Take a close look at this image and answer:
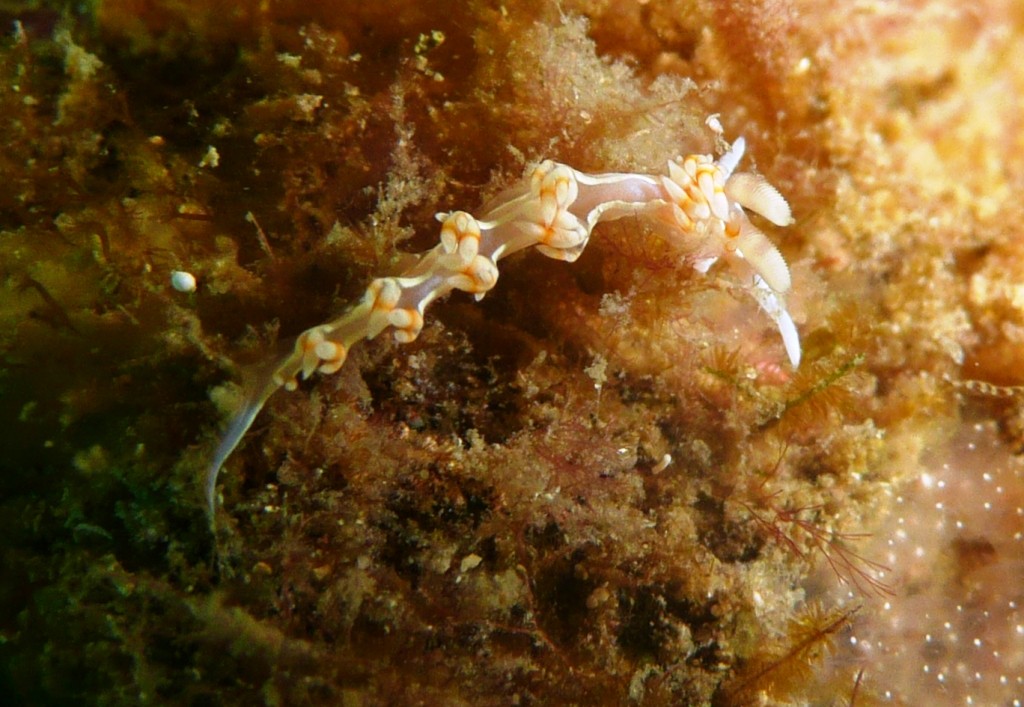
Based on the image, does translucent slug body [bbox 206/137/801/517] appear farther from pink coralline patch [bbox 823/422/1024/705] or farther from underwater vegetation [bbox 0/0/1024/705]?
pink coralline patch [bbox 823/422/1024/705]

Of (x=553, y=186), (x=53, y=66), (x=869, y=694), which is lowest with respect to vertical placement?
(x=869, y=694)

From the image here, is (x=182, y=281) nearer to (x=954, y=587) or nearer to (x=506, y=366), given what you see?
(x=506, y=366)

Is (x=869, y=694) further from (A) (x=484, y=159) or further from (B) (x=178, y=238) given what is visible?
(B) (x=178, y=238)

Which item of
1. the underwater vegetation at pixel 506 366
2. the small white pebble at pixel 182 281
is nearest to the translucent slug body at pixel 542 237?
the underwater vegetation at pixel 506 366

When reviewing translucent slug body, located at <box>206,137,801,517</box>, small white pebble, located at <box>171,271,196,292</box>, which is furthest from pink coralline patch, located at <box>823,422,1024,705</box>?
small white pebble, located at <box>171,271,196,292</box>

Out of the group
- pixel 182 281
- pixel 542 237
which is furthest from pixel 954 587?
pixel 182 281

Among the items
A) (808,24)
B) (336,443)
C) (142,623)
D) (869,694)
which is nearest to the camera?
(142,623)

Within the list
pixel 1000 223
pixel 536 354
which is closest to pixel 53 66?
pixel 536 354
